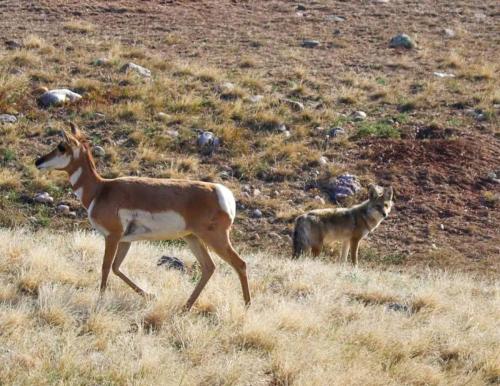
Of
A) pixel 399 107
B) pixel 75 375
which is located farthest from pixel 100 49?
pixel 75 375

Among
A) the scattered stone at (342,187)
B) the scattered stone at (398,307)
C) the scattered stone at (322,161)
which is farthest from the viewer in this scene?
the scattered stone at (322,161)

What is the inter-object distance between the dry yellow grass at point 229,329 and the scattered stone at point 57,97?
999 centimetres

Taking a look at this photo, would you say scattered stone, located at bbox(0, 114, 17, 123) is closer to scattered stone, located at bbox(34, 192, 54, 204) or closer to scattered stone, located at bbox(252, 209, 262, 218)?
scattered stone, located at bbox(34, 192, 54, 204)

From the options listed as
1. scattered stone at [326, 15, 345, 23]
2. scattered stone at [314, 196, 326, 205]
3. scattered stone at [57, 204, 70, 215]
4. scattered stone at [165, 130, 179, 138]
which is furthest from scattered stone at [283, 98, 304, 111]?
scattered stone at [326, 15, 345, 23]

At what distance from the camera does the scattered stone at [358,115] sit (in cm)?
2089

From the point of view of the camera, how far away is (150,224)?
8328mm

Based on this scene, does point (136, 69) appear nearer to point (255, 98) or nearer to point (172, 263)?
point (255, 98)

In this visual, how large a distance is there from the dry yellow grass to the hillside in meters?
5.22

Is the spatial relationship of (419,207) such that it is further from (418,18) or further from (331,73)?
(418,18)

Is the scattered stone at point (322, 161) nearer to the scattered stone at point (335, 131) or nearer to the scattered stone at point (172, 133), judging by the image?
the scattered stone at point (335, 131)

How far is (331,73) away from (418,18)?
7351mm

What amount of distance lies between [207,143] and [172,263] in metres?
8.39

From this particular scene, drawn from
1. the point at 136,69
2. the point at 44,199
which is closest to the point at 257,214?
the point at 44,199

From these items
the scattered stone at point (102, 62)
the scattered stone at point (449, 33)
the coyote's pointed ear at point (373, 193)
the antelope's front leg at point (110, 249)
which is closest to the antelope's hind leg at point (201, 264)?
the antelope's front leg at point (110, 249)
